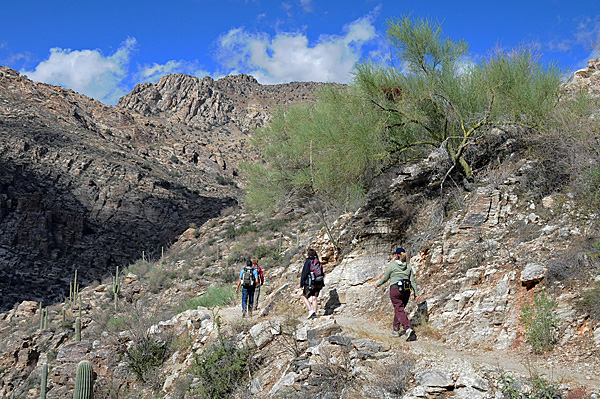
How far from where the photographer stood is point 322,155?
500 inches

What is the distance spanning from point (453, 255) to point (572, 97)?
582cm

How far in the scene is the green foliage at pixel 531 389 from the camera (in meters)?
4.38

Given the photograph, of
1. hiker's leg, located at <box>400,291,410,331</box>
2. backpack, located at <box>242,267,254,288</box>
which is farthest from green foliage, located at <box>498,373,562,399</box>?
backpack, located at <box>242,267,254,288</box>

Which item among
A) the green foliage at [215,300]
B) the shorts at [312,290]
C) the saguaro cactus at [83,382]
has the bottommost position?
the saguaro cactus at [83,382]

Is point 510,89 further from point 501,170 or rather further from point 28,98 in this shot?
point 28,98

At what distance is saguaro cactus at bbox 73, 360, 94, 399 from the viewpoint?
9.42 metres

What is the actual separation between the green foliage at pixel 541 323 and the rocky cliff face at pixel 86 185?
20.9 meters

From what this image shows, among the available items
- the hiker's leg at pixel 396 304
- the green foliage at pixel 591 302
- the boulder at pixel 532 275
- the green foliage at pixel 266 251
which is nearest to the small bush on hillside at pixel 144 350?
the hiker's leg at pixel 396 304

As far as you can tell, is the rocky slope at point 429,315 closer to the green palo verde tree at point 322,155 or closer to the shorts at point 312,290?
the shorts at point 312,290

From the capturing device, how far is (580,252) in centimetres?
628

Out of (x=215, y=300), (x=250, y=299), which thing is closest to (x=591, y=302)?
(x=250, y=299)

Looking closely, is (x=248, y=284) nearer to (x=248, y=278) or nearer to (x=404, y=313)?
(x=248, y=278)

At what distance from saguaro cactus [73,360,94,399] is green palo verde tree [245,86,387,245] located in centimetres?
679

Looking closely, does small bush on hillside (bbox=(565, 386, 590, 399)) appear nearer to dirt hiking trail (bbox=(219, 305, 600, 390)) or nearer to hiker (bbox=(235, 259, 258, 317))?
dirt hiking trail (bbox=(219, 305, 600, 390))
